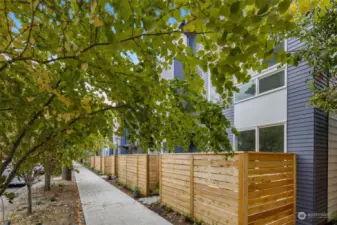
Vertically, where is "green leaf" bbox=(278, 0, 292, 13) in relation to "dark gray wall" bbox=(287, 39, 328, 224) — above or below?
above

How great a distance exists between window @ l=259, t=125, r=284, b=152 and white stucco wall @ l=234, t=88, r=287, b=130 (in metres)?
0.21

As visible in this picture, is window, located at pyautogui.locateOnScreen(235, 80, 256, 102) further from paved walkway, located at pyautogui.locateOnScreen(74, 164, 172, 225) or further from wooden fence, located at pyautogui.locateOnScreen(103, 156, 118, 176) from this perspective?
wooden fence, located at pyautogui.locateOnScreen(103, 156, 118, 176)

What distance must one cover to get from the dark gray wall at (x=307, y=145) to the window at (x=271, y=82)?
0.46 m

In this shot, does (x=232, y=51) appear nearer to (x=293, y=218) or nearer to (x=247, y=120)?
(x=293, y=218)

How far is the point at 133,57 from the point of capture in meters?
2.57

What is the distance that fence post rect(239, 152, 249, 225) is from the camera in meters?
4.11

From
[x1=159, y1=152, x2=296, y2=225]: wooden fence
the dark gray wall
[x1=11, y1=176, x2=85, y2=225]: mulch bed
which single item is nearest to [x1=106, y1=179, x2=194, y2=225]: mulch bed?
[x1=159, y1=152, x2=296, y2=225]: wooden fence

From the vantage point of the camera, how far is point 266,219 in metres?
4.50

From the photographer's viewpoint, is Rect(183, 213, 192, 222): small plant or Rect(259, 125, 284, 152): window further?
Rect(259, 125, 284, 152): window

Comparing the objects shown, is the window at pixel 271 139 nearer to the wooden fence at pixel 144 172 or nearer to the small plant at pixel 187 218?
the small plant at pixel 187 218

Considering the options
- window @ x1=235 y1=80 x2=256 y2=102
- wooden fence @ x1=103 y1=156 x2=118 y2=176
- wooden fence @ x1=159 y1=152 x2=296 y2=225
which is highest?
window @ x1=235 y1=80 x2=256 y2=102

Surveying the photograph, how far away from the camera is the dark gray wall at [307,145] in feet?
A: 17.3

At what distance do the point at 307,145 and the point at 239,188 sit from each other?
96.0 inches

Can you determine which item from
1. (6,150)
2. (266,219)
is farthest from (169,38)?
(266,219)
